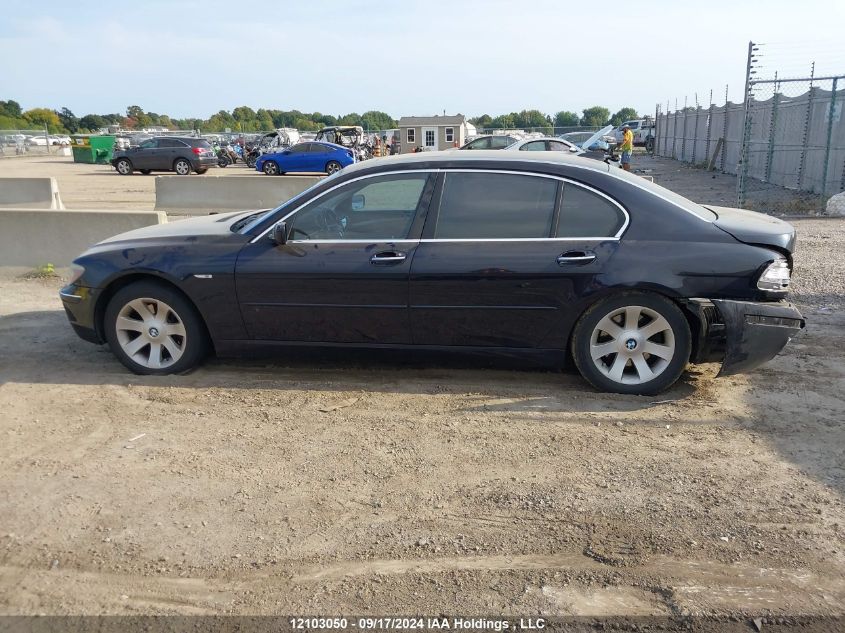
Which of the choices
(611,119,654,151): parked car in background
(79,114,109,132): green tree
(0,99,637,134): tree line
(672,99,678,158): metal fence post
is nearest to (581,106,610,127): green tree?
(0,99,637,134): tree line

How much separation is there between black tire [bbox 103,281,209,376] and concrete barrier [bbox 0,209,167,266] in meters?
3.57

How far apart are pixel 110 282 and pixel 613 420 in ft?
12.3

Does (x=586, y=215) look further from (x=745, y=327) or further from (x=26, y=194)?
(x=26, y=194)

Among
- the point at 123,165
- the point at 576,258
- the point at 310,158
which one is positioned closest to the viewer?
the point at 576,258

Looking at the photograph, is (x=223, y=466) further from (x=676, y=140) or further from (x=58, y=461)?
(x=676, y=140)

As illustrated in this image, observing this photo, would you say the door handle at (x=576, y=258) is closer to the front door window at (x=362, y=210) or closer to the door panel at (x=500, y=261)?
the door panel at (x=500, y=261)

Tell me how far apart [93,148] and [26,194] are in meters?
29.5

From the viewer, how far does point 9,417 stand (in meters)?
4.64

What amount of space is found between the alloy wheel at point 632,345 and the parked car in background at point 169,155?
28168mm

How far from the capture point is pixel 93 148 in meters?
40.6

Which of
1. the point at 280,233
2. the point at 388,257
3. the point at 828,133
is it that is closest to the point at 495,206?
the point at 388,257

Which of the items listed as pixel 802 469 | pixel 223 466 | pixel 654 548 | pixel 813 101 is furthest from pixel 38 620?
pixel 813 101

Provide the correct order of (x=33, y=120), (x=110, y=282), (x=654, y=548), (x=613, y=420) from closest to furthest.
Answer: (x=654, y=548) → (x=613, y=420) → (x=110, y=282) → (x=33, y=120)

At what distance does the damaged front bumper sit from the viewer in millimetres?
4531
